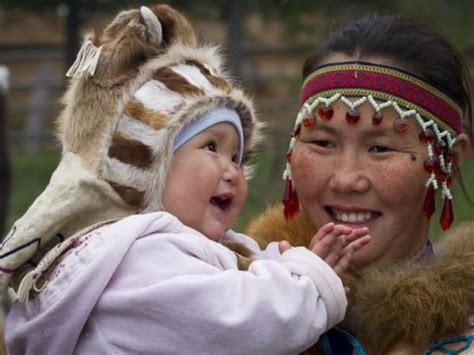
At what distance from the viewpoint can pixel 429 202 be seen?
308cm

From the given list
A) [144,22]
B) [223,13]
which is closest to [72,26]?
[223,13]

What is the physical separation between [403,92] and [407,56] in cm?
11

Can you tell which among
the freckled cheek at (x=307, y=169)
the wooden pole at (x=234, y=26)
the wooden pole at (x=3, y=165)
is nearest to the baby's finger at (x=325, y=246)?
the freckled cheek at (x=307, y=169)

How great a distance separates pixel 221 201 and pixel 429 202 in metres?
0.55

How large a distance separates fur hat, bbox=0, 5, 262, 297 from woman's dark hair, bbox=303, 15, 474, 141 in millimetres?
363

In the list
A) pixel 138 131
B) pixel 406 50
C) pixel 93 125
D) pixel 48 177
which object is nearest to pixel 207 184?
pixel 138 131

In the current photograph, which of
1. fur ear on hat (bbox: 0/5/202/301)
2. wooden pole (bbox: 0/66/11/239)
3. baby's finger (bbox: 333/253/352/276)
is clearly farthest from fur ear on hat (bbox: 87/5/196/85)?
wooden pole (bbox: 0/66/11/239)

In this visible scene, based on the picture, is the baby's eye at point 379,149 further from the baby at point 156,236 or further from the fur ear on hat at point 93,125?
the fur ear on hat at point 93,125

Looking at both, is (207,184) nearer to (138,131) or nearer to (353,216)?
(138,131)

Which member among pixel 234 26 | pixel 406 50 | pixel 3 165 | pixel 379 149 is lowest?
pixel 3 165

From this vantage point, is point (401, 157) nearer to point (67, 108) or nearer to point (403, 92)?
point (403, 92)

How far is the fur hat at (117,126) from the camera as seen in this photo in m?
2.83

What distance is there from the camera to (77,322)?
8.80 ft

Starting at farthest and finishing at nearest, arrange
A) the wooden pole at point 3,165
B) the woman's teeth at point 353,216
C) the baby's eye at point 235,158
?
the wooden pole at point 3,165
the baby's eye at point 235,158
the woman's teeth at point 353,216
